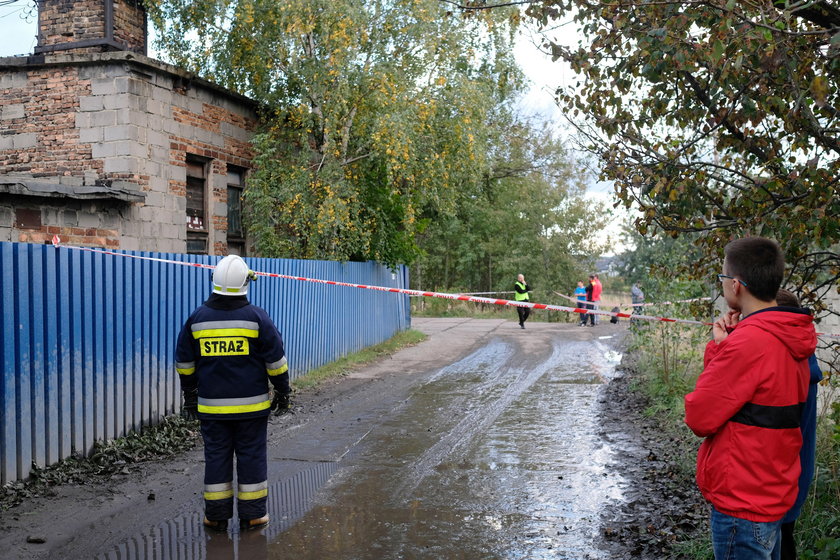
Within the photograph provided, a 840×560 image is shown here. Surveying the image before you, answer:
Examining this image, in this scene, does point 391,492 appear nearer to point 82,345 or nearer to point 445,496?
point 445,496

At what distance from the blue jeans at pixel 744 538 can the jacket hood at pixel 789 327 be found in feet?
2.45

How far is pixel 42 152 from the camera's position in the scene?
12562mm

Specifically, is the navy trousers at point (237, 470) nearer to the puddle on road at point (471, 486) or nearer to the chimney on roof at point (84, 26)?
the puddle on road at point (471, 486)

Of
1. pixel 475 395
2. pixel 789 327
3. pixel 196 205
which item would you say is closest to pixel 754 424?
pixel 789 327

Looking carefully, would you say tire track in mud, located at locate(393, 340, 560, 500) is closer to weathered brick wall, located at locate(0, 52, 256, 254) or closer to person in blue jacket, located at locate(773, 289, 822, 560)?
person in blue jacket, located at locate(773, 289, 822, 560)

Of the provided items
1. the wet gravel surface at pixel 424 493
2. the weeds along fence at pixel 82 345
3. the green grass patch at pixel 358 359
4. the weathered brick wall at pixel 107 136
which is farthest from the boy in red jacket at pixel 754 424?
the weathered brick wall at pixel 107 136

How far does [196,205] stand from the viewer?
14055 mm

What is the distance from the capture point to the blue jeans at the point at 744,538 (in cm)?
307

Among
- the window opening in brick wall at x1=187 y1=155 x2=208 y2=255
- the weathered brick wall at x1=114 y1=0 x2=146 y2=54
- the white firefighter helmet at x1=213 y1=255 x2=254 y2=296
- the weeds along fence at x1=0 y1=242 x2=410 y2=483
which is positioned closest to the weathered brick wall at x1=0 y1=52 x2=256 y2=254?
the window opening in brick wall at x1=187 y1=155 x2=208 y2=255

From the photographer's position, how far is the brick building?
11.8m

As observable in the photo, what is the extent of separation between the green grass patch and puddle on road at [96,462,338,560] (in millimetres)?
5699

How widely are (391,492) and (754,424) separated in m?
3.72

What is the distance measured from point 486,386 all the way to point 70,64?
879cm

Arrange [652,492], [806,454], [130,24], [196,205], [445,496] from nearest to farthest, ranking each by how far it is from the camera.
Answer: [806,454]
[445,496]
[652,492]
[130,24]
[196,205]
